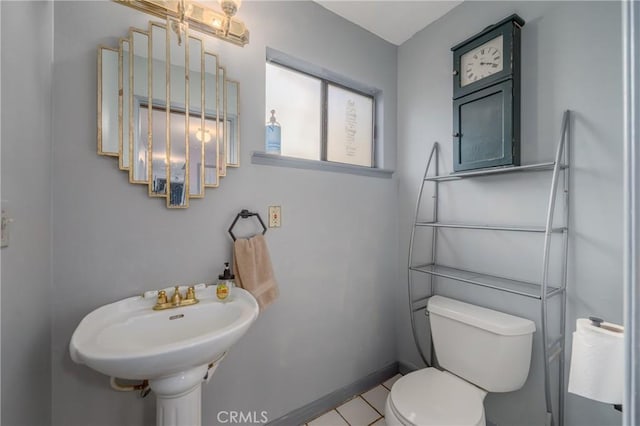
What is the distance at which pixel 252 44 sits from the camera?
131cm

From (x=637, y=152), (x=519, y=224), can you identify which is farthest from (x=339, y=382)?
(x=637, y=152)

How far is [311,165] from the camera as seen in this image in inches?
58.5

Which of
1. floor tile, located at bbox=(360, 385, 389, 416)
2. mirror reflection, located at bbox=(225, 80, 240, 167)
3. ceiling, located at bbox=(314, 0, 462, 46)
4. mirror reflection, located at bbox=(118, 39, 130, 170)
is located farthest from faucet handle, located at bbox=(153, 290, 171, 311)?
ceiling, located at bbox=(314, 0, 462, 46)

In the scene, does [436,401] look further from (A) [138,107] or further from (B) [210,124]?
(A) [138,107]

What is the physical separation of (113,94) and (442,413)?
183cm

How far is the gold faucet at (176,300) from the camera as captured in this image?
1016 mm

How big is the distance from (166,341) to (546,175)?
182cm

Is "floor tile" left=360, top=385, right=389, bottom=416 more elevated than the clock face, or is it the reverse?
the clock face

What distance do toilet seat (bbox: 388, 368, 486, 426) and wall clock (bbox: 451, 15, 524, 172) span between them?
1095 mm

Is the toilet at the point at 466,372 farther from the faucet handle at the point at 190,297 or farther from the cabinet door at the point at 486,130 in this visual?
the faucet handle at the point at 190,297

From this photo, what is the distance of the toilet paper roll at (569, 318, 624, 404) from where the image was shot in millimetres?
832

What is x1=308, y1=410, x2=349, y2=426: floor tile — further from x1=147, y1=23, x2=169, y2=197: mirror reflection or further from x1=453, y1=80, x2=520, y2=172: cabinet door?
x1=453, y1=80, x2=520, y2=172: cabinet door

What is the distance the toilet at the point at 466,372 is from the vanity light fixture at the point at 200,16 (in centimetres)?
176

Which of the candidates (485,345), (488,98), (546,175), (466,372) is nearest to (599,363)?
(485,345)
